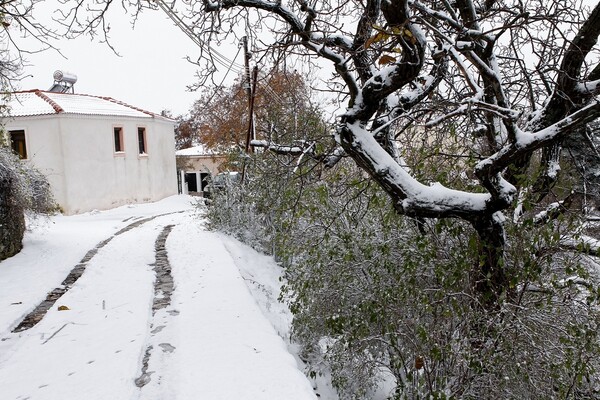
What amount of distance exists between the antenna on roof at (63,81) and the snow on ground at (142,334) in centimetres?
2161

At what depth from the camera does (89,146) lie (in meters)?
20.2

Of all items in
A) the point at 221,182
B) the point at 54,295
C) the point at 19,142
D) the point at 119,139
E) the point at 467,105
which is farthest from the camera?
the point at 119,139

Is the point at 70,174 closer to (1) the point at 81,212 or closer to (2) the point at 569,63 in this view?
(1) the point at 81,212

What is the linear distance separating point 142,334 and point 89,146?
57.6 feet

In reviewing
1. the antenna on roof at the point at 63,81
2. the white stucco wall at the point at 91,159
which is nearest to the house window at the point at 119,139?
the white stucco wall at the point at 91,159

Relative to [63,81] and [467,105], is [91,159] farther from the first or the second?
[467,105]

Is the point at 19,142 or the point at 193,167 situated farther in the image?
the point at 193,167

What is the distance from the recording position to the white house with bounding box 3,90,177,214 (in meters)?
19.2

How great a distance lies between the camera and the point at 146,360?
4305mm

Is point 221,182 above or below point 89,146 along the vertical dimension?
below

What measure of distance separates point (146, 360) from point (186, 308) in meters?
1.47

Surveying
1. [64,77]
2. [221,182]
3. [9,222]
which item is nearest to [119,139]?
[64,77]

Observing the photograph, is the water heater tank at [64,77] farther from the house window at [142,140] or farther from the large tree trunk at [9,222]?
the large tree trunk at [9,222]

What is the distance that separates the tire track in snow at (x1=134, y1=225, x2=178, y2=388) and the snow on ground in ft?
0.07
